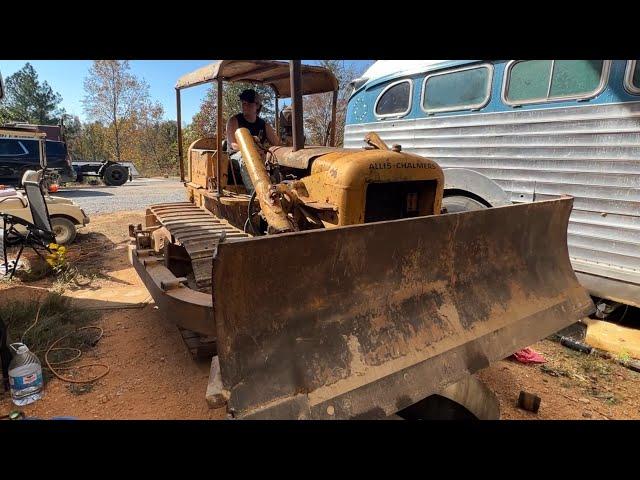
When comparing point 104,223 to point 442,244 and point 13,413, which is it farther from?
point 442,244

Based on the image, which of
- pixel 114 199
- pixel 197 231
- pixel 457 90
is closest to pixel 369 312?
pixel 197 231

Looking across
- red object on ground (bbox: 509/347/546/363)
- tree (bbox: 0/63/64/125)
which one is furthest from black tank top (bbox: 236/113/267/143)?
tree (bbox: 0/63/64/125)

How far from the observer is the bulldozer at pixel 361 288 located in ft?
6.12

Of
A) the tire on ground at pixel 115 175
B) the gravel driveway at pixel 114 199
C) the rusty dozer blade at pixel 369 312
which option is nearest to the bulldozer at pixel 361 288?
the rusty dozer blade at pixel 369 312

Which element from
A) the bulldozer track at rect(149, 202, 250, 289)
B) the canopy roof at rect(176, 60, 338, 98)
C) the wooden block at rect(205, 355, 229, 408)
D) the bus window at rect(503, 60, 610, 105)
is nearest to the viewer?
the wooden block at rect(205, 355, 229, 408)

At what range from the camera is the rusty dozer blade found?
72.7 inches

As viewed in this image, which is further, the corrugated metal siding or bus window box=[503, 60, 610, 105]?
bus window box=[503, 60, 610, 105]

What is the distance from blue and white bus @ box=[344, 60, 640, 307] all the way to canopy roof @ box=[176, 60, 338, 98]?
1603 millimetres

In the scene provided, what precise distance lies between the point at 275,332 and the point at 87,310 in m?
4.02

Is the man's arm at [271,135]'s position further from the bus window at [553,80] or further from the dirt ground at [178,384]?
the bus window at [553,80]

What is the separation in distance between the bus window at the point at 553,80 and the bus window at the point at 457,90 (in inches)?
12.9

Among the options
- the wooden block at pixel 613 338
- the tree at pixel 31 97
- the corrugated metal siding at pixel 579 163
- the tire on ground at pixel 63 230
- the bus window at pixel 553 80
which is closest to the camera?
the wooden block at pixel 613 338

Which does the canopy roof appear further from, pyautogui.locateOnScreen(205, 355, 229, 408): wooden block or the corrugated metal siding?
pyautogui.locateOnScreen(205, 355, 229, 408): wooden block

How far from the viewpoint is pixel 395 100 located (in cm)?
649
